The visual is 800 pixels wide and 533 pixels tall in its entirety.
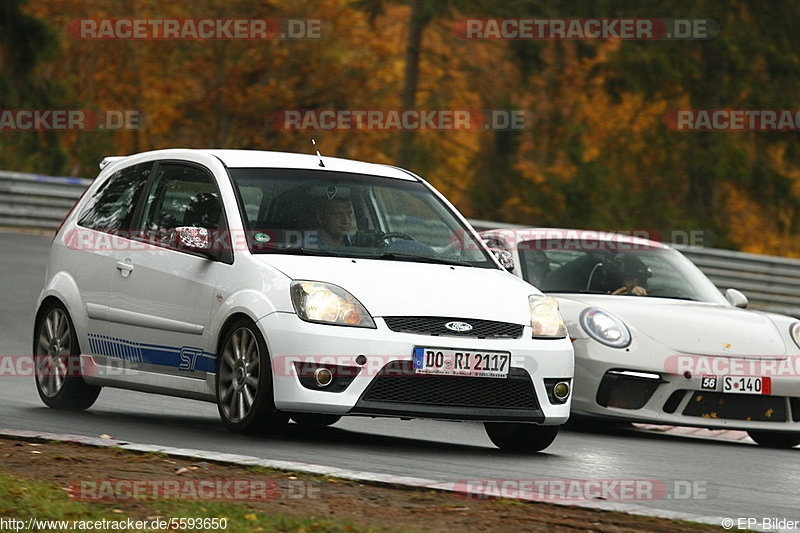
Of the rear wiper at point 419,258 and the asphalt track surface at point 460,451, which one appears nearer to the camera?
the asphalt track surface at point 460,451

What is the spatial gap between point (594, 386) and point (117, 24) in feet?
100

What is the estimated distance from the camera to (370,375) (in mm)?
7820

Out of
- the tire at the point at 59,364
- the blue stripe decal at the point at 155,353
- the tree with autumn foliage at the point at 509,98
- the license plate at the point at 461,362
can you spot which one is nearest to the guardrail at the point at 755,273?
the tree with autumn foliage at the point at 509,98

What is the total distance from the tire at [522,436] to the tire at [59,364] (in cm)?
280

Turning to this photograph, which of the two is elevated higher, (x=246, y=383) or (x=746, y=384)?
(x=246, y=383)

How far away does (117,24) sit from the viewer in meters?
38.6

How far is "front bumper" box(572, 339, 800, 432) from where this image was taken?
10.1 metres

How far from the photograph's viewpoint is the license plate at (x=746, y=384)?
33.4 ft

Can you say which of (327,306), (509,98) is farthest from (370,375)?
(509,98)

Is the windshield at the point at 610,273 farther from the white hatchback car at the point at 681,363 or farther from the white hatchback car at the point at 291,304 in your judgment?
the white hatchback car at the point at 291,304

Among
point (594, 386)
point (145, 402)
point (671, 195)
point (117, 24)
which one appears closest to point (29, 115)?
point (117, 24)

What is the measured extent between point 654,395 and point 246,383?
3.33 metres

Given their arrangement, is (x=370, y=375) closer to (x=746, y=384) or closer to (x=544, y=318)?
(x=544, y=318)

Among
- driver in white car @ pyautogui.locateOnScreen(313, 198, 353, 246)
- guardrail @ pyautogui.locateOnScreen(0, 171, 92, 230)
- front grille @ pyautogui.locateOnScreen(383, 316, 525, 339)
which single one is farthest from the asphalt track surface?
guardrail @ pyautogui.locateOnScreen(0, 171, 92, 230)
